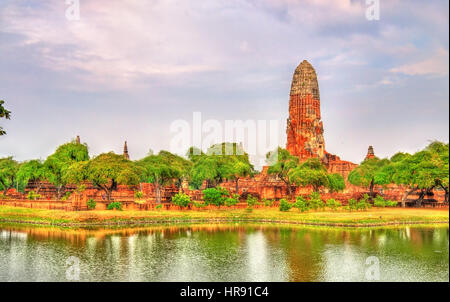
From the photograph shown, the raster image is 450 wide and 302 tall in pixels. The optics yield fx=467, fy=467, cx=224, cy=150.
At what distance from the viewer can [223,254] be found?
31.0 m

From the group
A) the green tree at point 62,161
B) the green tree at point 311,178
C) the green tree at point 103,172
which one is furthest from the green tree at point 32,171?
the green tree at point 311,178

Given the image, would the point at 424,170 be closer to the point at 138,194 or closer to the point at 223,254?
the point at 223,254

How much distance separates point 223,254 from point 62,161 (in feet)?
129

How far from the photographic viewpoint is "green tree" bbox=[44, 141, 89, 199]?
2422 inches

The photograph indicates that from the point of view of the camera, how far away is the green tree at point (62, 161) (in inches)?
2422

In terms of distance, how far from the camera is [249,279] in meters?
24.5

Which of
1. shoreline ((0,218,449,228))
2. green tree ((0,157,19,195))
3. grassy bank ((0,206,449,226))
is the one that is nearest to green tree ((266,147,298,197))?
grassy bank ((0,206,449,226))

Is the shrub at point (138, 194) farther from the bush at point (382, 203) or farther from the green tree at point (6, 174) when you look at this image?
the bush at point (382, 203)

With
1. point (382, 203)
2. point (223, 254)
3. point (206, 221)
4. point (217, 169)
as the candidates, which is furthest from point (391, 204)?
point (223, 254)

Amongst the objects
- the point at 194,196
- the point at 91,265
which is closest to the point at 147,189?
the point at 194,196

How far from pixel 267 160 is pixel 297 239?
42312 millimetres

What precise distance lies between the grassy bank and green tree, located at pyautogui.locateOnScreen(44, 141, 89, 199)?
987 cm

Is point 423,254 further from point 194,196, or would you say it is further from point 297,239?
point 194,196

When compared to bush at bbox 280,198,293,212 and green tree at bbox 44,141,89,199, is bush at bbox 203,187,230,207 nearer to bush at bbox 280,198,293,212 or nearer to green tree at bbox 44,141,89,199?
bush at bbox 280,198,293,212
